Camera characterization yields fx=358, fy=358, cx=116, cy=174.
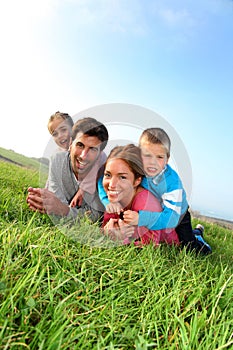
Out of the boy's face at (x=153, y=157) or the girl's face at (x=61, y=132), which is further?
the girl's face at (x=61, y=132)

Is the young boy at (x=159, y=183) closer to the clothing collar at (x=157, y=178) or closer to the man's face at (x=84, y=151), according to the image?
the clothing collar at (x=157, y=178)

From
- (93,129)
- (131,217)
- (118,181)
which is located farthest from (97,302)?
(93,129)

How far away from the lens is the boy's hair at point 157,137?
307 cm

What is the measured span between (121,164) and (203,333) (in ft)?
5.35

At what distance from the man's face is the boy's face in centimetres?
46

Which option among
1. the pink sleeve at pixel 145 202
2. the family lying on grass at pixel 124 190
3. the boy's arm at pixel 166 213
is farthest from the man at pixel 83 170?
the boy's arm at pixel 166 213

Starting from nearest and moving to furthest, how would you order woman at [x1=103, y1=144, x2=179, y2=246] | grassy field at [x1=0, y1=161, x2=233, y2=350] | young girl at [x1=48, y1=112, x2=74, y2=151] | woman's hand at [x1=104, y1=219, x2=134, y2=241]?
grassy field at [x1=0, y1=161, x2=233, y2=350] → woman's hand at [x1=104, y1=219, x2=134, y2=241] → woman at [x1=103, y1=144, x2=179, y2=246] → young girl at [x1=48, y1=112, x2=74, y2=151]

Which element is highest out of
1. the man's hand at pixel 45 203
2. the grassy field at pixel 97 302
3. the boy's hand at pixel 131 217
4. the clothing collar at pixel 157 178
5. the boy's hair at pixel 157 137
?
the boy's hair at pixel 157 137

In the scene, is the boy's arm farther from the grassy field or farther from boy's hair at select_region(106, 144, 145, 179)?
the grassy field

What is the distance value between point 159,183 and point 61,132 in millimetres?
1697

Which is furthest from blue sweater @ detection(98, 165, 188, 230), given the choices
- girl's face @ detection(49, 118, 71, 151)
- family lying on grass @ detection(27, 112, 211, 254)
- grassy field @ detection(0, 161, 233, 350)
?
girl's face @ detection(49, 118, 71, 151)

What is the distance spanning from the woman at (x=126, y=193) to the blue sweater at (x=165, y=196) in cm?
6

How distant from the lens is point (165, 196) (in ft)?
10.9

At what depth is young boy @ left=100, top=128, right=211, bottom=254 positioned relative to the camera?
10.2 feet
